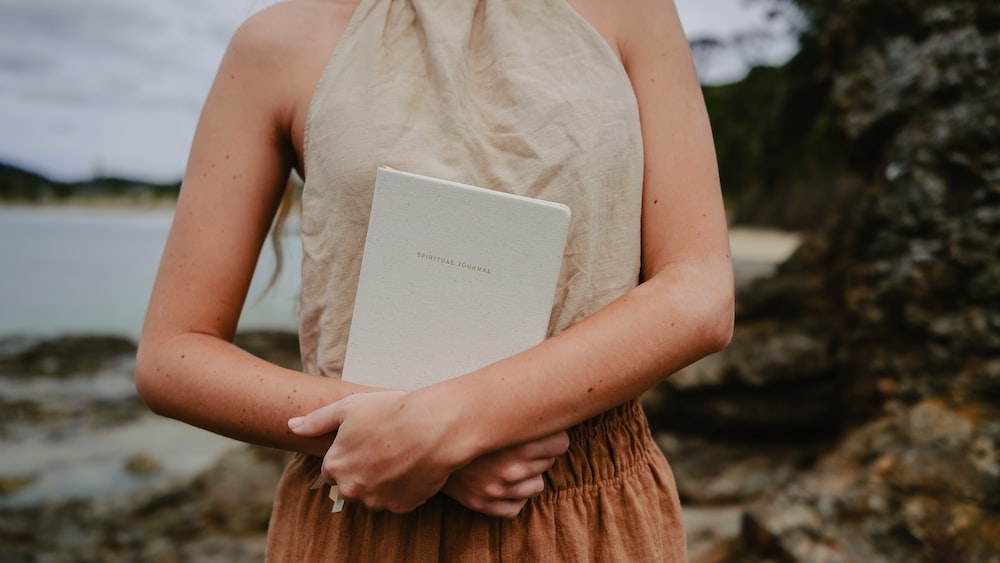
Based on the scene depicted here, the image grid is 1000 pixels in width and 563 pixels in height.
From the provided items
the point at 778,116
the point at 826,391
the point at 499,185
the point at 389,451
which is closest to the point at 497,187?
the point at 499,185

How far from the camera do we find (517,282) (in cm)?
88

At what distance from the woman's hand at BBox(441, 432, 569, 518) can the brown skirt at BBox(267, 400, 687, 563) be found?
8 centimetres

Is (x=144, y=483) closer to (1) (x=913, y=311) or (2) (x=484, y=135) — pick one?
(1) (x=913, y=311)

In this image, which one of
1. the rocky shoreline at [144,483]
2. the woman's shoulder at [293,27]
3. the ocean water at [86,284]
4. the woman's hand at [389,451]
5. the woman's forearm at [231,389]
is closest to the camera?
the woman's hand at [389,451]

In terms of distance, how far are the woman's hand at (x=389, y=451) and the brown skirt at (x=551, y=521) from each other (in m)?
0.13

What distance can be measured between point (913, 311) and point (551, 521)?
2360 millimetres

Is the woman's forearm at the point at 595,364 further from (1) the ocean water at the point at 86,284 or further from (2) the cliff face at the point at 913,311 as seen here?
(2) the cliff face at the point at 913,311

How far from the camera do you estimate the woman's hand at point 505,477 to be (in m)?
0.85

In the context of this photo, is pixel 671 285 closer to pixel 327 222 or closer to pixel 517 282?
pixel 517 282

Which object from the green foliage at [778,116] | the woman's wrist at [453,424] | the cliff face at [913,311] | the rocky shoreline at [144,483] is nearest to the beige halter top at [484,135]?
the woman's wrist at [453,424]

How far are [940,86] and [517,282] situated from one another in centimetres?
258

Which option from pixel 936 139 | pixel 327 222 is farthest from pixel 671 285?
pixel 936 139

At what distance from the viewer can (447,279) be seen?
904 millimetres

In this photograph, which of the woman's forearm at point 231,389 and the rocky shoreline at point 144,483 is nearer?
the woman's forearm at point 231,389
